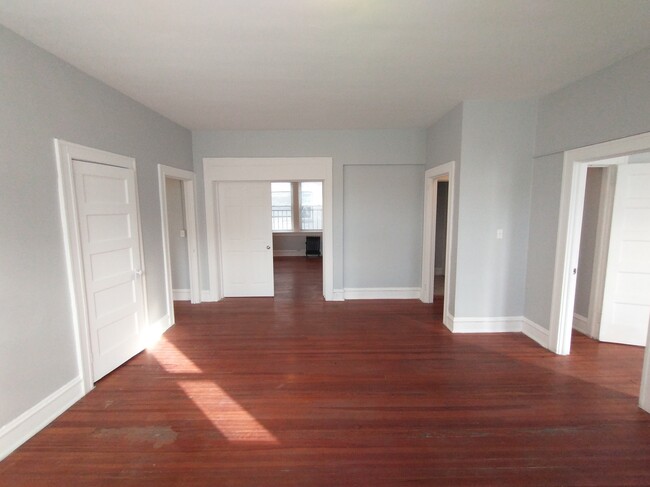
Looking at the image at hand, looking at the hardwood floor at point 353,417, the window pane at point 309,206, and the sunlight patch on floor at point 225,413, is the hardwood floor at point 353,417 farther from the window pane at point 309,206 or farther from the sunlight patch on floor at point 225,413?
the window pane at point 309,206

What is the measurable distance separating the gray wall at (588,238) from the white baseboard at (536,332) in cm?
75

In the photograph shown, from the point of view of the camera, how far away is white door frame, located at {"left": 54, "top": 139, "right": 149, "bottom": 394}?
2199 millimetres

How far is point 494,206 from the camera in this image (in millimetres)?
3328

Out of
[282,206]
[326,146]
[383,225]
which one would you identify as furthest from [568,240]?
[282,206]

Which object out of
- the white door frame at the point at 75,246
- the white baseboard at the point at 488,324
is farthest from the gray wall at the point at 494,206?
the white door frame at the point at 75,246

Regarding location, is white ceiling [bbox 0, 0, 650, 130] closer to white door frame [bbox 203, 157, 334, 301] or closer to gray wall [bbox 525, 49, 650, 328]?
gray wall [bbox 525, 49, 650, 328]

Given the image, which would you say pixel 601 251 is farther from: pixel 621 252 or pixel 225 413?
pixel 225 413

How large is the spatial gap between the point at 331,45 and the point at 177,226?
3718 mm

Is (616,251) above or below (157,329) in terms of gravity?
above

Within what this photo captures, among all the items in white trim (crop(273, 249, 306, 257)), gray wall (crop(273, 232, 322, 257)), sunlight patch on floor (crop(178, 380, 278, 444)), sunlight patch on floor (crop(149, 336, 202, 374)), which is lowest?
sunlight patch on floor (crop(178, 380, 278, 444))

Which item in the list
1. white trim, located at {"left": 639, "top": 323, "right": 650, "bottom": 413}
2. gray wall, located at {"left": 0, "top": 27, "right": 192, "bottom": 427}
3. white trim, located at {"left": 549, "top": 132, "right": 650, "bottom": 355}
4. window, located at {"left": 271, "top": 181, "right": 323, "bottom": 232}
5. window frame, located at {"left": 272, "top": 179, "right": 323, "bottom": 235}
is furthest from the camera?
window, located at {"left": 271, "top": 181, "right": 323, "bottom": 232}

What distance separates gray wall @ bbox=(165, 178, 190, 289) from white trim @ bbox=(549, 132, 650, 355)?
4.85 metres

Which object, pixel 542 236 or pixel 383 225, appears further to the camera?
pixel 383 225

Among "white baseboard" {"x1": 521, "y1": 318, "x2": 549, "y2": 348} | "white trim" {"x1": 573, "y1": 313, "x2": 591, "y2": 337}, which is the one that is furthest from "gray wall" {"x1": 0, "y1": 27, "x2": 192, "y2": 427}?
"white trim" {"x1": 573, "y1": 313, "x2": 591, "y2": 337}
